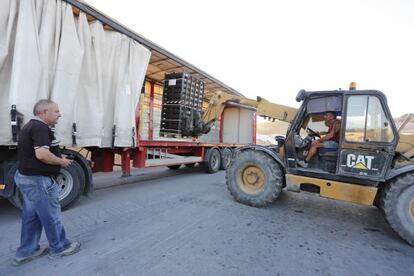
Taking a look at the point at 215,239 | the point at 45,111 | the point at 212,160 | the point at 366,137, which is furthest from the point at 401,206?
the point at 212,160

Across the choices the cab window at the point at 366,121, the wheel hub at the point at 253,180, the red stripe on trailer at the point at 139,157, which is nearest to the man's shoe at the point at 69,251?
the red stripe on trailer at the point at 139,157

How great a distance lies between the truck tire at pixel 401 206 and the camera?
9.44 feet

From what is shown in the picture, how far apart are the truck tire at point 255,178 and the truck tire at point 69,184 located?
8.96ft

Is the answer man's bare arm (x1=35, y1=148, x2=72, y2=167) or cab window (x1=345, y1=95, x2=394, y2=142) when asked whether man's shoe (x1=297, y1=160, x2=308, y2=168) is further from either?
man's bare arm (x1=35, y1=148, x2=72, y2=167)

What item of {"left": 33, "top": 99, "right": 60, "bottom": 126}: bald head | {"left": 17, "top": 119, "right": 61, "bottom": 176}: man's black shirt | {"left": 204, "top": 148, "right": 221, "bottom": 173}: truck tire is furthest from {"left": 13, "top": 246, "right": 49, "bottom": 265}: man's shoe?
{"left": 204, "top": 148, "right": 221, "bottom": 173}: truck tire

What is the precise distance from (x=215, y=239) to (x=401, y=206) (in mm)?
2545

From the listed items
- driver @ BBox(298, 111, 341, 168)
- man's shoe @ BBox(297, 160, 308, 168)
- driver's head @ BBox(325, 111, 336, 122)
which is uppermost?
driver's head @ BBox(325, 111, 336, 122)

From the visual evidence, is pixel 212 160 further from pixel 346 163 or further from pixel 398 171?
pixel 398 171

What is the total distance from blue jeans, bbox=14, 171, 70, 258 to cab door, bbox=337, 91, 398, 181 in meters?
3.92

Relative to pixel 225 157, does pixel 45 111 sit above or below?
above

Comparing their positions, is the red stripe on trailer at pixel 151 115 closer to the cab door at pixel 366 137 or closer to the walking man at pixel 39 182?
the walking man at pixel 39 182

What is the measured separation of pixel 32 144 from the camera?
82.7 inches

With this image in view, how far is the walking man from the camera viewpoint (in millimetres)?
2066

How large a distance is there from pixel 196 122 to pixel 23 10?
439 cm
